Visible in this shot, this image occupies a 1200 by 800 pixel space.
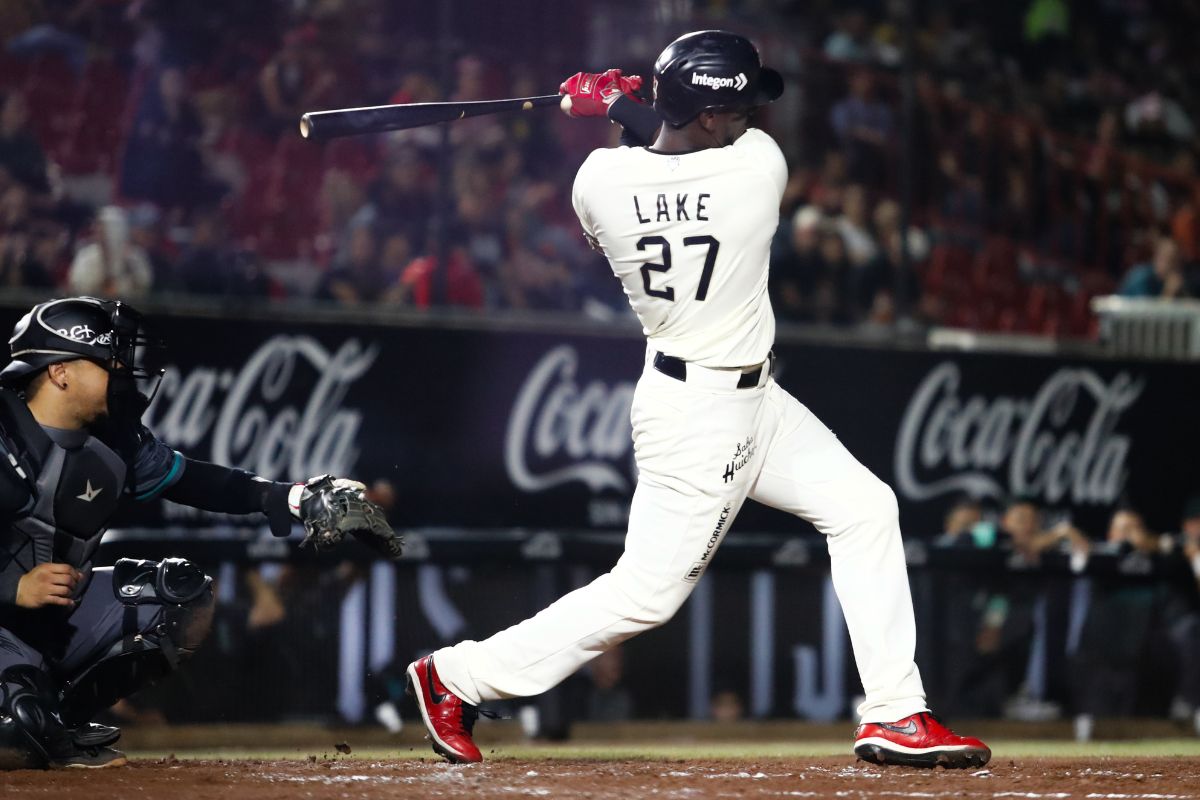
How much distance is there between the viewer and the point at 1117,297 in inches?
436

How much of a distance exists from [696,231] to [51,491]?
6.07ft

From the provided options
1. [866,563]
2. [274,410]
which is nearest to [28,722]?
[866,563]

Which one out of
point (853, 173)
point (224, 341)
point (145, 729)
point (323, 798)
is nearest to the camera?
point (323, 798)

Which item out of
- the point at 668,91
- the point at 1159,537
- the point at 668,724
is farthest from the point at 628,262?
the point at 1159,537

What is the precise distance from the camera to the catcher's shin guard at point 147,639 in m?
4.73

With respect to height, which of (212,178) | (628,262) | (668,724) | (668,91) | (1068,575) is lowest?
(668,724)

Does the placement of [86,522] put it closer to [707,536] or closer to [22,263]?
[707,536]

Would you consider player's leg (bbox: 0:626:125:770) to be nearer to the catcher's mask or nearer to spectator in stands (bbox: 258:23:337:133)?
the catcher's mask

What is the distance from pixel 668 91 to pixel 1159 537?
614 cm

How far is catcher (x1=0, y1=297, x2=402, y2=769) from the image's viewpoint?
4.55 meters

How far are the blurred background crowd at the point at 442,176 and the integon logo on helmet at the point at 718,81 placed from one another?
3.99m

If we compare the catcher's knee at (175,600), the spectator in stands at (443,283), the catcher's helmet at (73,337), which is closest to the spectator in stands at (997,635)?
the spectator in stands at (443,283)

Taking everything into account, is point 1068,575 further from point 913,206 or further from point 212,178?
point 212,178

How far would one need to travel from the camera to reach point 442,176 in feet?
27.5
